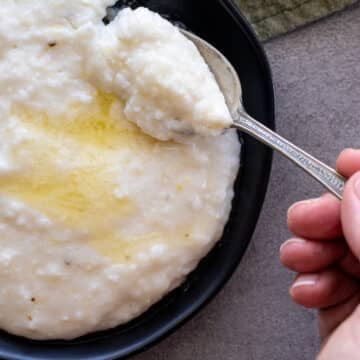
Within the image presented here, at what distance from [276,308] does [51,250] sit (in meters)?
0.58

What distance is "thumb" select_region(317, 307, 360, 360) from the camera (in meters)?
0.92

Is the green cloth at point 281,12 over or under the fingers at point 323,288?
over

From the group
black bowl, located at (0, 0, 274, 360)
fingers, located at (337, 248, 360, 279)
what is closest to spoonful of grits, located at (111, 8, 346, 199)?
black bowl, located at (0, 0, 274, 360)

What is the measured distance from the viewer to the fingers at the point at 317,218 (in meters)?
1.14

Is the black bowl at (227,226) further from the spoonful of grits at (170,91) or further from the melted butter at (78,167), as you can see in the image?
the melted butter at (78,167)

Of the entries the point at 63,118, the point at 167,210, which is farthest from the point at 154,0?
the point at 167,210

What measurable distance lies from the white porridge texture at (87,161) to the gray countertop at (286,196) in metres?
0.27

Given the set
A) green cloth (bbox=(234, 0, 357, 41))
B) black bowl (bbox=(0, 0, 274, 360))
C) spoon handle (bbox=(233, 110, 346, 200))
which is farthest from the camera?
green cloth (bbox=(234, 0, 357, 41))

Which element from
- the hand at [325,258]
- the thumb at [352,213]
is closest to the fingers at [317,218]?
the hand at [325,258]

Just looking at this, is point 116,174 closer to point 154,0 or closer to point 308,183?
point 154,0

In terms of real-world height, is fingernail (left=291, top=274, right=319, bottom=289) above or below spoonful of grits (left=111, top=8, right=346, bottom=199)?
below

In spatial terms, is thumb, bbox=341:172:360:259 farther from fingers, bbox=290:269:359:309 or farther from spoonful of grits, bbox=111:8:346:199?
fingers, bbox=290:269:359:309

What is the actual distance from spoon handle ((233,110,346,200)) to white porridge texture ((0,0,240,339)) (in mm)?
62

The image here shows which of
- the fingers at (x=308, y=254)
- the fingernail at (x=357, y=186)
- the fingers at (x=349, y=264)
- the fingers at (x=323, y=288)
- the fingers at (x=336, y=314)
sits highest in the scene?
the fingernail at (x=357, y=186)
